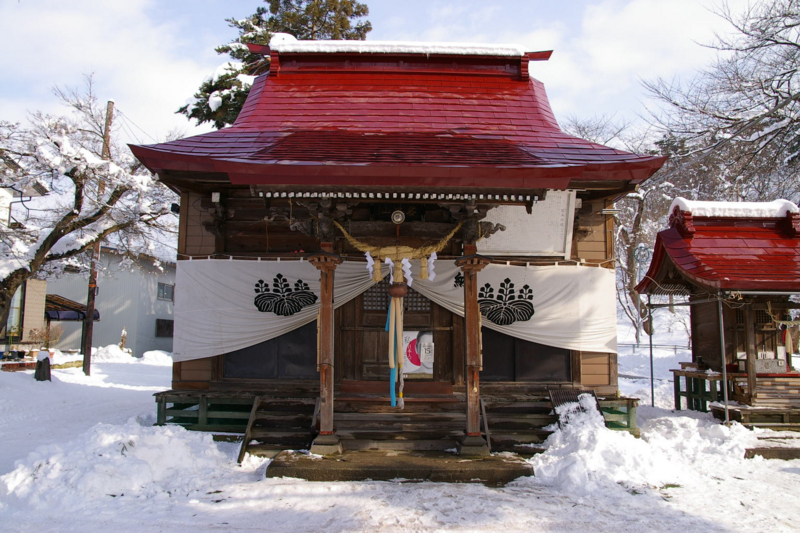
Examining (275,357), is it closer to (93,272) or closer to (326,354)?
(326,354)

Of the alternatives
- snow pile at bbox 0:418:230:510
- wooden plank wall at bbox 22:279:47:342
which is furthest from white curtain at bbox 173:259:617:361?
wooden plank wall at bbox 22:279:47:342

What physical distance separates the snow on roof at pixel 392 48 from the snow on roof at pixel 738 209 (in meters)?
4.16

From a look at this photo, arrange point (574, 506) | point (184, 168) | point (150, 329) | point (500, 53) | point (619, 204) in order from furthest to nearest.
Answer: point (150, 329) < point (619, 204) < point (500, 53) < point (184, 168) < point (574, 506)

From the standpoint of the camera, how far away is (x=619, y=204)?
1035 inches

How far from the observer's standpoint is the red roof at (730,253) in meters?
8.32

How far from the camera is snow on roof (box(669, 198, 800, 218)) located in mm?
9578

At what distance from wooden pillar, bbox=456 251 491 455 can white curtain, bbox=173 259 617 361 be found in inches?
46.0

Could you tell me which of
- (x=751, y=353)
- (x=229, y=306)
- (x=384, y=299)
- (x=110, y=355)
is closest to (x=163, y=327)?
(x=110, y=355)

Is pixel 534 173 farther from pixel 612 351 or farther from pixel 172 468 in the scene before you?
pixel 172 468

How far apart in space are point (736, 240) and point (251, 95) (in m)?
9.12

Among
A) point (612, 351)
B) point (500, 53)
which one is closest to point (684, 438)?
point (612, 351)

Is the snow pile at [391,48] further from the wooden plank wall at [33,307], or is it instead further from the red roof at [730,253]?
the wooden plank wall at [33,307]

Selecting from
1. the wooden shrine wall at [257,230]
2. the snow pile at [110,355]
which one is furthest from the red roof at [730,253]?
the snow pile at [110,355]

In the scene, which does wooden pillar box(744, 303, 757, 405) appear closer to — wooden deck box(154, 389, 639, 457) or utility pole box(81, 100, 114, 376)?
wooden deck box(154, 389, 639, 457)
